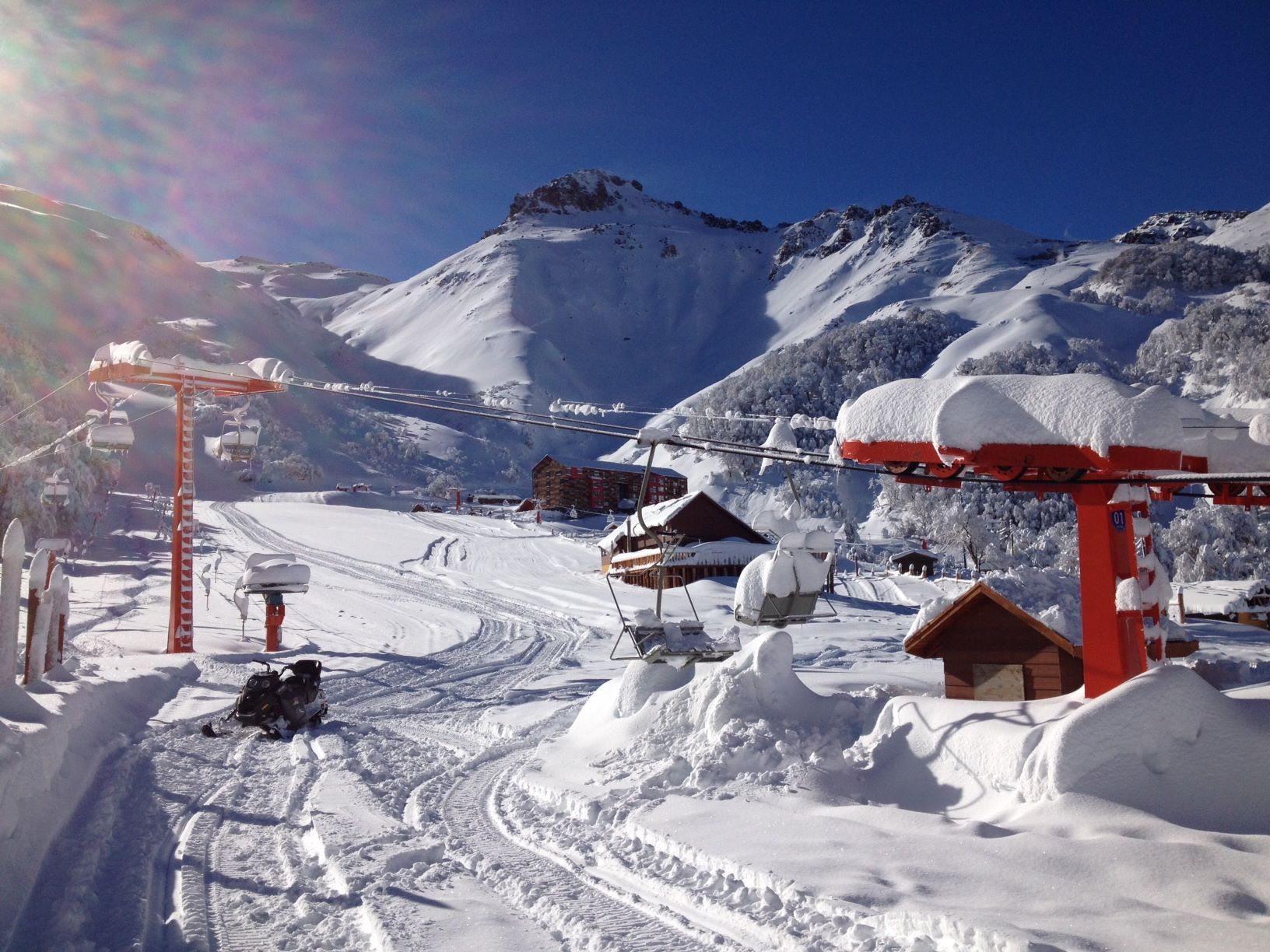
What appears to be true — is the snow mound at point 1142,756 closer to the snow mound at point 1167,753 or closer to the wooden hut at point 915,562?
the snow mound at point 1167,753

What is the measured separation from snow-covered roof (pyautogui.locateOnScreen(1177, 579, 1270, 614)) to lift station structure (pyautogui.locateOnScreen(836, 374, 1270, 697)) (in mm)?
26893

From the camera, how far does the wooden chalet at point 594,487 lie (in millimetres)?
67688

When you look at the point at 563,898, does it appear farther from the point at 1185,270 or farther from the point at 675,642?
the point at 1185,270

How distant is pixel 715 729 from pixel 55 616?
924cm

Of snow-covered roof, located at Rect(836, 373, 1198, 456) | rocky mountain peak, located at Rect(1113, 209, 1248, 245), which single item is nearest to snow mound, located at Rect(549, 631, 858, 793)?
snow-covered roof, located at Rect(836, 373, 1198, 456)

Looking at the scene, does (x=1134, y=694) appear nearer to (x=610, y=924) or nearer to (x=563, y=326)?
(x=610, y=924)

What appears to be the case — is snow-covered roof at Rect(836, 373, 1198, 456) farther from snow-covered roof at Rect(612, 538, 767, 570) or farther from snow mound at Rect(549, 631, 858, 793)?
snow-covered roof at Rect(612, 538, 767, 570)

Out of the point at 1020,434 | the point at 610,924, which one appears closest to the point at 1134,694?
the point at 1020,434

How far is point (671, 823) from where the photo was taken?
22.1 feet

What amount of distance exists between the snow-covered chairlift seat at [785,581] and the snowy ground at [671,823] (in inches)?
41.2

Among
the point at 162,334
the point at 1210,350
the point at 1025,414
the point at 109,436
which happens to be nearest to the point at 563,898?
the point at 1025,414

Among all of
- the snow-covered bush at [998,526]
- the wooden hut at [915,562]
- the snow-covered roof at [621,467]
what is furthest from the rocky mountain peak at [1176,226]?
the wooden hut at [915,562]

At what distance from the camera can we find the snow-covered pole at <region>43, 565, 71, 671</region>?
1087 centimetres

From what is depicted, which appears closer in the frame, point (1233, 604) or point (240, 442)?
point (240, 442)
